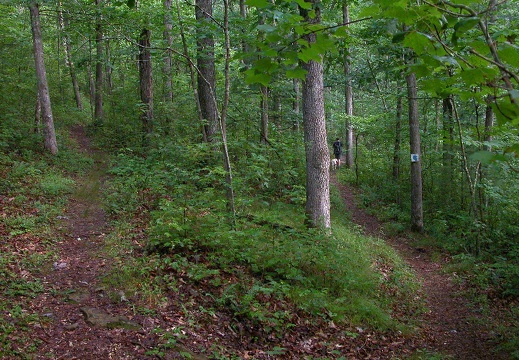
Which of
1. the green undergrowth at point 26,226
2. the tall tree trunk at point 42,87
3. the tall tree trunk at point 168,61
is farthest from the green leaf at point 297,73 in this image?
the tall tree trunk at point 42,87

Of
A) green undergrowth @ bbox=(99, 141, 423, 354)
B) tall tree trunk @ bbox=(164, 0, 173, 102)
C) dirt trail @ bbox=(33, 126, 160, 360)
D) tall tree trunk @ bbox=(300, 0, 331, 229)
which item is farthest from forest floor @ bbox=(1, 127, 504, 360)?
tall tree trunk @ bbox=(164, 0, 173, 102)

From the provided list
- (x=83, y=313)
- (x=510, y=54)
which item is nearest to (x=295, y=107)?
(x=83, y=313)

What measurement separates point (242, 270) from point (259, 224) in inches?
68.3

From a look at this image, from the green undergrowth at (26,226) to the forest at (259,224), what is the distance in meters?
0.04

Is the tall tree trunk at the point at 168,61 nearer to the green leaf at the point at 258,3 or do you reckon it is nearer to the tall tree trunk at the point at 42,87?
the tall tree trunk at the point at 42,87

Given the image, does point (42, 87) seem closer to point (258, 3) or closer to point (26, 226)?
point (26, 226)

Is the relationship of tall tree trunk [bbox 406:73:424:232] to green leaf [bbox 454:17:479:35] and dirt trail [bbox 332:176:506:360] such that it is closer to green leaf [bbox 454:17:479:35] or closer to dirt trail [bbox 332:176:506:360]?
dirt trail [bbox 332:176:506:360]

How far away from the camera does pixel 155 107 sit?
16.2 m

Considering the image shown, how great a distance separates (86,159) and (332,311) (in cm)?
1068

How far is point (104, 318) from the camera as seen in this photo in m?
4.55

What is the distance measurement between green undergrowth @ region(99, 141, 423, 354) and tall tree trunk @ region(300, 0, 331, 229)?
40.5 inches

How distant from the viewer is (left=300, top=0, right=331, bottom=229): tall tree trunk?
27.5 feet

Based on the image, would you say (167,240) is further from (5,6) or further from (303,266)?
(5,6)

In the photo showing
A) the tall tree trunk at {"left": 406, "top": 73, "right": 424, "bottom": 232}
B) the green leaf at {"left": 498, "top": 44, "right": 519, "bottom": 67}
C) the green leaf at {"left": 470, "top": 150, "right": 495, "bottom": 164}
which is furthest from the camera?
the tall tree trunk at {"left": 406, "top": 73, "right": 424, "bottom": 232}
